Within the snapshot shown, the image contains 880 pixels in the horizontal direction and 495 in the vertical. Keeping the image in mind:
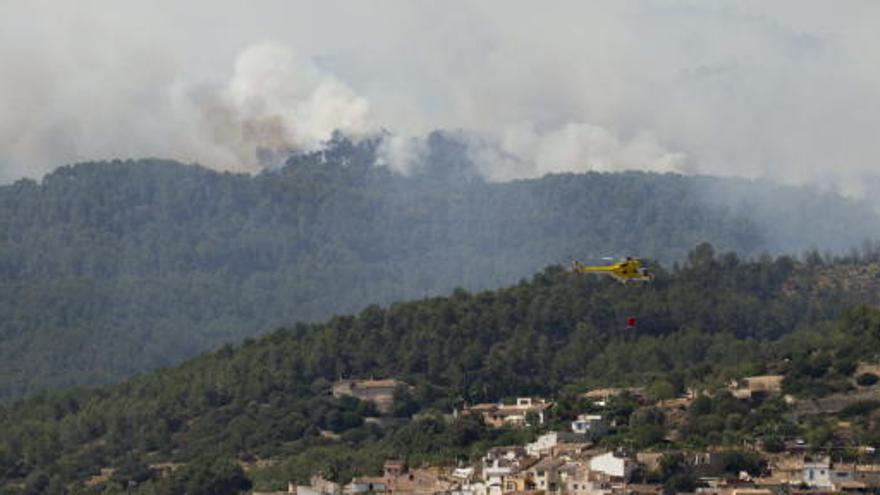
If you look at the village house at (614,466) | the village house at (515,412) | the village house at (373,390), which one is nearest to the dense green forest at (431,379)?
the village house at (373,390)

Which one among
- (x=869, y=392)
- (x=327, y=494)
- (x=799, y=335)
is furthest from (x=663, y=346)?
(x=327, y=494)

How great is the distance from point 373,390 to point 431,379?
17.4 ft

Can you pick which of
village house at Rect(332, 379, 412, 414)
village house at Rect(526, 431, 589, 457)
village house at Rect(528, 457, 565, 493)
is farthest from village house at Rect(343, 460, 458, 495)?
village house at Rect(332, 379, 412, 414)

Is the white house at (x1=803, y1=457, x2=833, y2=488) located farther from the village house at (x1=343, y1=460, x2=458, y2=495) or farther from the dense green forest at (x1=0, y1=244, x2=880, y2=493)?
the village house at (x1=343, y1=460, x2=458, y2=495)

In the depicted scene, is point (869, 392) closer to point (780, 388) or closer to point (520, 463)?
point (780, 388)

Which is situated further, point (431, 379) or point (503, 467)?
point (431, 379)

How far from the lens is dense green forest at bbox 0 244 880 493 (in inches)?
6063

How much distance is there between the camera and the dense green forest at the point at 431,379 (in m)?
154

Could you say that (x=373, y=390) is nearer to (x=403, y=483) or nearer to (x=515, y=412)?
(x=515, y=412)

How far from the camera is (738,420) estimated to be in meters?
146

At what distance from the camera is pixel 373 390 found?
180 meters

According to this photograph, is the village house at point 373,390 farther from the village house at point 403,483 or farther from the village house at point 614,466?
the village house at point 614,466

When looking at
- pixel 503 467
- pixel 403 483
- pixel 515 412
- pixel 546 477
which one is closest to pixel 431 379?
pixel 515 412

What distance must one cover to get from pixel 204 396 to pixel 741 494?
2496 inches
